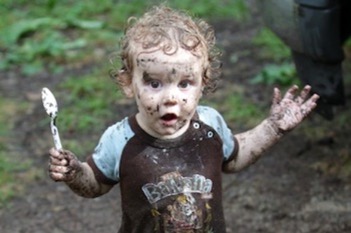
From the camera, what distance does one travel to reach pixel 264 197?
4711 millimetres

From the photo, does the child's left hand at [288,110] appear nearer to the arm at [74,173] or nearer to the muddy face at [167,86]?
the muddy face at [167,86]

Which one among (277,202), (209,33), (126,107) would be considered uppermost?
(209,33)

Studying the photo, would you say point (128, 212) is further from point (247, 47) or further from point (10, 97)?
point (247, 47)

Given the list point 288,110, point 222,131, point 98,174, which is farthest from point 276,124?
point 98,174

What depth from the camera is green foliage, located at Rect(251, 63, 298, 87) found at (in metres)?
6.22

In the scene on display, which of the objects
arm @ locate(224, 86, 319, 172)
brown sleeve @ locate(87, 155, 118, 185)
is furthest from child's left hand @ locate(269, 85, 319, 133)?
brown sleeve @ locate(87, 155, 118, 185)

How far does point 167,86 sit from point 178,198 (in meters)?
0.39

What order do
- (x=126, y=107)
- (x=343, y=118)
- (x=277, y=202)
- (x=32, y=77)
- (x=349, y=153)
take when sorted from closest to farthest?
(x=277, y=202), (x=349, y=153), (x=343, y=118), (x=126, y=107), (x=32, y=77)

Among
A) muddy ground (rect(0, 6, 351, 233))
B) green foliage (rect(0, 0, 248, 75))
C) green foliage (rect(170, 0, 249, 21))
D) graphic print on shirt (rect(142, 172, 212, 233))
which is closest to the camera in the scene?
graphic print on shirt (rect(142, 172, 212, 233))

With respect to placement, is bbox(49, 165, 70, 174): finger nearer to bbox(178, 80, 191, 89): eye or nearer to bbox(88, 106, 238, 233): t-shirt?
bbox(88, 106, 238, 233): t-shirt

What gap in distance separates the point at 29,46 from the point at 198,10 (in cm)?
145

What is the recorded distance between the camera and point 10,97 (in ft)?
21.0

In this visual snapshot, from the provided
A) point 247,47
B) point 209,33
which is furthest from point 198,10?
point 209,33

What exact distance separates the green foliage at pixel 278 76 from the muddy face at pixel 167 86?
3267 millimetres
